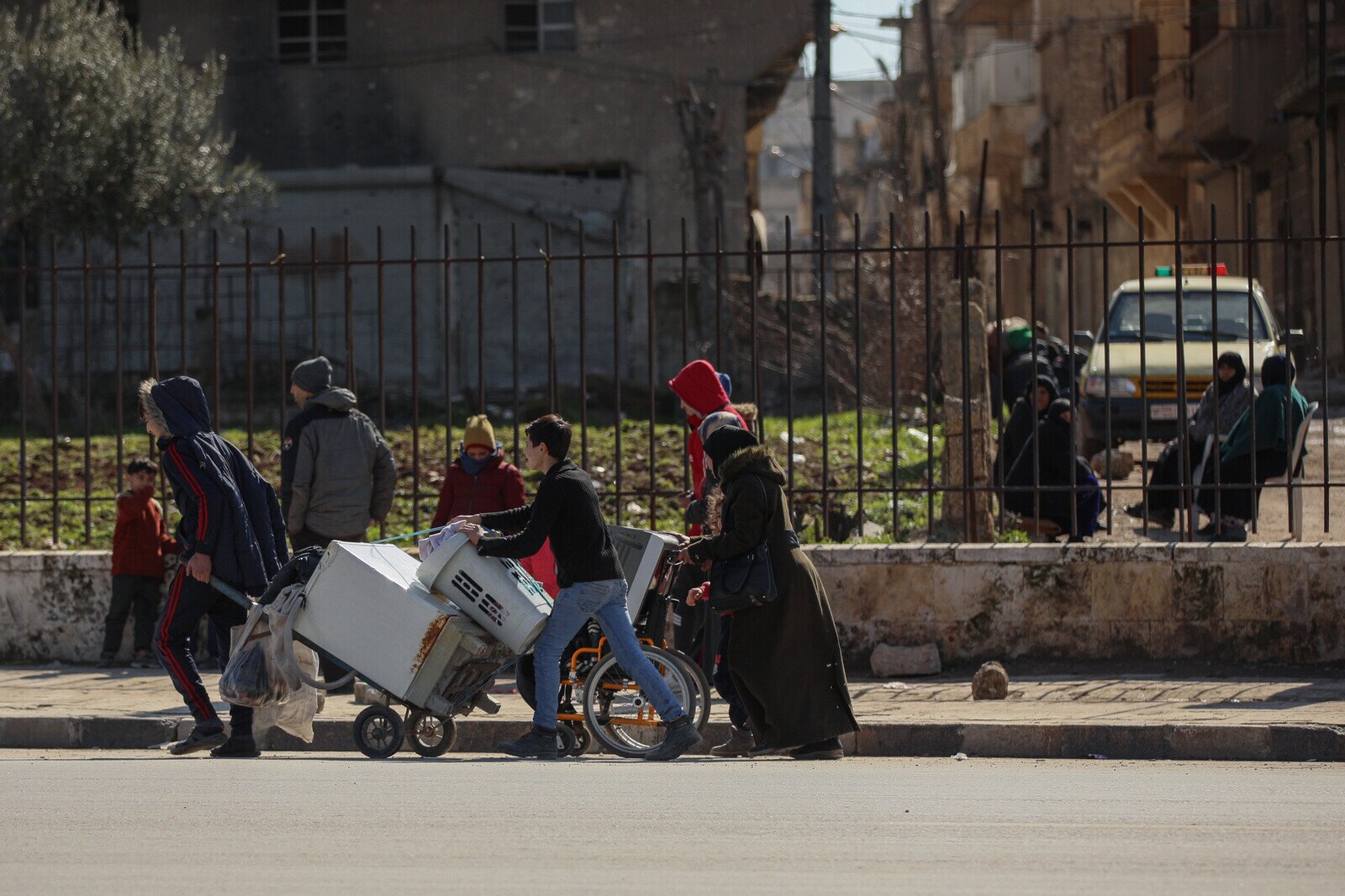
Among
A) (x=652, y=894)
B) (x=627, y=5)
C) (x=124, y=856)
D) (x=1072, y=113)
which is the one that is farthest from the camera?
(x=1072, y=113)

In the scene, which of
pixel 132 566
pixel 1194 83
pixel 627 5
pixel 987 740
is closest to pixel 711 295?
pixel 627 5

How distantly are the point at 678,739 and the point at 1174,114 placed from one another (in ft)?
67.0

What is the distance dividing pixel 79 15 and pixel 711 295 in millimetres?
8555

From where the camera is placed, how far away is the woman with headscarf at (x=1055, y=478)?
36.3 feet

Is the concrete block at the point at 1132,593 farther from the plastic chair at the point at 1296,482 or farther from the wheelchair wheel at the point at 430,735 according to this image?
the wheelchair wheel at the point at 430,735

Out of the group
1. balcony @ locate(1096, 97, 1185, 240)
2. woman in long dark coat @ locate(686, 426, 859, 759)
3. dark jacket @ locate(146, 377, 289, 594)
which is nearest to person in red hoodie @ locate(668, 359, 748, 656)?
woman in long dark coat @ locate(686, 426, 859, 759)

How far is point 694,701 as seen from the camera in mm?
7727

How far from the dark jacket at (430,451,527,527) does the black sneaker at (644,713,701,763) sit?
7.67 ft

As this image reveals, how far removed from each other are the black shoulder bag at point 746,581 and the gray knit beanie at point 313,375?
2.96 metres

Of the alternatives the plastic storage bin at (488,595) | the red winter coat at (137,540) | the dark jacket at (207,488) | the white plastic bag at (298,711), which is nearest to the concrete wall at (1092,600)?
the plastic storage bin at (488,595)

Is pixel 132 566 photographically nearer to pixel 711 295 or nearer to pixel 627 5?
pixel 711 295

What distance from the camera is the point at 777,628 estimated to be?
7543 mm

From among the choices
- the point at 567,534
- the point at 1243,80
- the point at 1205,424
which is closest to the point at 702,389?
the point at 567,534

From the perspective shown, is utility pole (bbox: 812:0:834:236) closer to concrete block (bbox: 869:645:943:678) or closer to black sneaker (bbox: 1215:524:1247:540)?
black sneaker (bbox: 1215:524:1247:540)
